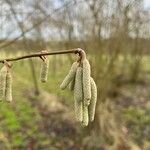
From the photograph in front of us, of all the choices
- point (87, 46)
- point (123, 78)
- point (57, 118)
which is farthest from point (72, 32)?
point (123, 78)

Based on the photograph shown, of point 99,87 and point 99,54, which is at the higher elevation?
point 99,54

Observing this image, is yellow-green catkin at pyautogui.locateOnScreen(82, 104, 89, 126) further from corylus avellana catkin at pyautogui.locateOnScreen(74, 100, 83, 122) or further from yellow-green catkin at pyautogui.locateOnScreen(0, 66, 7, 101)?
yellow-green catkin at pyautogui.locateOnScreen(0, 66, 7, 101)

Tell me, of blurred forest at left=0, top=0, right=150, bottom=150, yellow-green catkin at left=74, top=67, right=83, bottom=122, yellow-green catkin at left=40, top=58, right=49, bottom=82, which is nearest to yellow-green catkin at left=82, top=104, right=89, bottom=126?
yellow-green catkin at left=74, top=67, right=83, bottom=122

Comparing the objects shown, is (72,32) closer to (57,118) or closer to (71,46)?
(71,46)

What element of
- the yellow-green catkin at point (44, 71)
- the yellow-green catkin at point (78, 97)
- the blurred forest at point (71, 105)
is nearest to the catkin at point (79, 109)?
the yellow-green catkin at point (78, 97)

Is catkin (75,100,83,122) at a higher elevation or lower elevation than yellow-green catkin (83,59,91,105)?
lower

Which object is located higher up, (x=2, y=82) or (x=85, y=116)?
(x=2, y=82)

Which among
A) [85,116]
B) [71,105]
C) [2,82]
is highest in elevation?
[2,82]

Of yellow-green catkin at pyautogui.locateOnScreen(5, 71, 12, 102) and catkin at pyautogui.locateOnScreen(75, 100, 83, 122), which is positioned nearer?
catkin at pyautogui.locateOnScreen(75, 100, 83, 122)

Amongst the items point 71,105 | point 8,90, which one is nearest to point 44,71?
point 8,90

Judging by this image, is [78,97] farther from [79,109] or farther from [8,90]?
[8,90]

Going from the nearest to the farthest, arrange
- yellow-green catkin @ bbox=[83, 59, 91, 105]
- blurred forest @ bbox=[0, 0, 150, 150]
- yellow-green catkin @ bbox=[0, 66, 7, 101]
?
yellow-green catkin @ bbox=[83, 59, 91, 105]
yellow-green catkin @ bbox=[0, 66, 7, 101]
blurred forest @ bbox=[0, 0, 150, 150]
